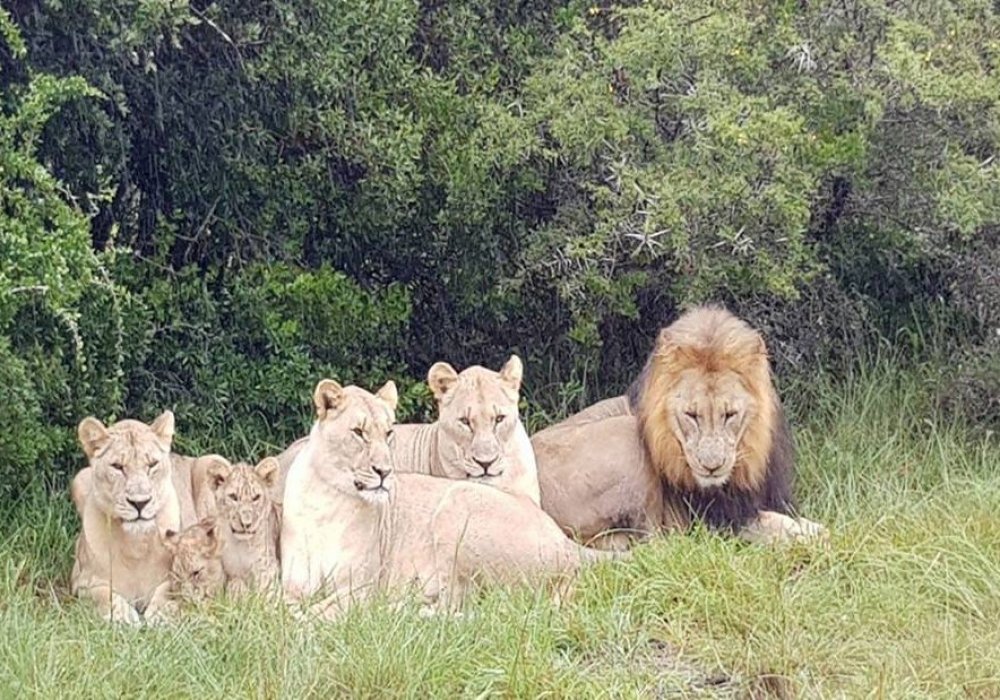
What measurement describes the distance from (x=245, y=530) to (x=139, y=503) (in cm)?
38

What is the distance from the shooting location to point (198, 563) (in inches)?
226

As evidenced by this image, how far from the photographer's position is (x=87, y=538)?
5.98 m

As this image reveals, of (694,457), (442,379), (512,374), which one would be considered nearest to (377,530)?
(442,379)

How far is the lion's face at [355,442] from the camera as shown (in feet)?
18.8

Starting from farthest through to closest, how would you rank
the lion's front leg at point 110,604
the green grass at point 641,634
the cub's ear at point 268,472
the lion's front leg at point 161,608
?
the cub's ear at point 268,472
the lion's front leg at point 110,604
the lion's front leg at point 161,608
the green grass at point 641,634

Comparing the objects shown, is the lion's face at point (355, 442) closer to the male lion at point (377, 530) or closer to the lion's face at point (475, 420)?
the male lion at point (377, 530)

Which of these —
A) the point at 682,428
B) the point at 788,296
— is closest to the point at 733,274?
the point at 788,296

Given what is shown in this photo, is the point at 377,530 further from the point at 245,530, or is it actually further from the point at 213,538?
the point at 213,538

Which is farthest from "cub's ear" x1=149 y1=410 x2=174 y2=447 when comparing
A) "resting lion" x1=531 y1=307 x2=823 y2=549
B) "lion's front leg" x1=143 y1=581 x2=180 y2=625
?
"resting lion" x1=531 y1=307 x2=823 y2=549

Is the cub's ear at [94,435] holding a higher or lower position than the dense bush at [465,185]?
lower

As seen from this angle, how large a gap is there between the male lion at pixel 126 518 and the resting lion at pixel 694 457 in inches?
58.4

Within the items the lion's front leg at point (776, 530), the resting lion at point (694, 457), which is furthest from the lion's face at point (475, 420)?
the lion's front leg at point (776, 530)

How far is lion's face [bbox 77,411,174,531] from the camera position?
231 inches

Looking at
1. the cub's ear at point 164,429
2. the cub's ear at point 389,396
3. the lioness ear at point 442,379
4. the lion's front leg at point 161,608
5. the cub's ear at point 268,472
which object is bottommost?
the lion's front leg at point 161,608
